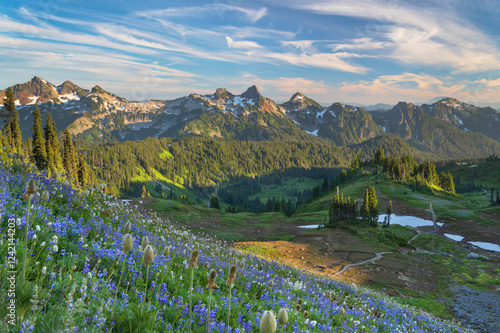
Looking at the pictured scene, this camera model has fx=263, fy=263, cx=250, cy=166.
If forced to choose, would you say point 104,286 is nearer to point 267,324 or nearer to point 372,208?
point 267,324

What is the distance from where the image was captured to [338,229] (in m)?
57.2

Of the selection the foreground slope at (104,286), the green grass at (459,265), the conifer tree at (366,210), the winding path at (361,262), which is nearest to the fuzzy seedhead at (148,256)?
the foreground slope at (104,286)

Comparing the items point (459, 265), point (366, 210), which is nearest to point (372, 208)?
point (366, 210)

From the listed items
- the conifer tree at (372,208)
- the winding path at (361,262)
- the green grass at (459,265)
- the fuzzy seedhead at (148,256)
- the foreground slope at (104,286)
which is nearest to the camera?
the fuzzy seedhead at (148,256)

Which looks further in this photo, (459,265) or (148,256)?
(459,265)

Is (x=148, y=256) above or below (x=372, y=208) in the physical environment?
above

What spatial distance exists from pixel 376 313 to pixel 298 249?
27.8 m

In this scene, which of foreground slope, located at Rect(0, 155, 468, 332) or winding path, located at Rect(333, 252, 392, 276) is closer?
foreground slope, located at Rect(0, 155, 468, 332)

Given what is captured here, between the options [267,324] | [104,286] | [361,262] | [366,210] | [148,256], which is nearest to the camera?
[267,324]

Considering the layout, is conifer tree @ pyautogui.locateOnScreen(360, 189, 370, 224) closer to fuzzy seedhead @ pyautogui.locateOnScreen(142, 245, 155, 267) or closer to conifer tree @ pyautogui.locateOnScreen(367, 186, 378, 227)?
conifer tree @ pyautogui.locateOnScreen(367, 186, 378, 227)

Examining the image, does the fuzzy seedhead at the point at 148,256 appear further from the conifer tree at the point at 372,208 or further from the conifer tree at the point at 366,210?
the conifer tree at the point at 372,208

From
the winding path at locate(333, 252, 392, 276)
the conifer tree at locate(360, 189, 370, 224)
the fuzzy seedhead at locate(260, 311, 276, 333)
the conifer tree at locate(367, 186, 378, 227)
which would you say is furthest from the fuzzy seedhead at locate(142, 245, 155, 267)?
the conifer tree at locate(367, 186, 378, 227)

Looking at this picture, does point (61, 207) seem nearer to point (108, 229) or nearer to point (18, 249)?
point (108, 229)

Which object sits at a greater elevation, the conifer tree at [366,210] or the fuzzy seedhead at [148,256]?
the fuzzy seedhead at [148,256]
